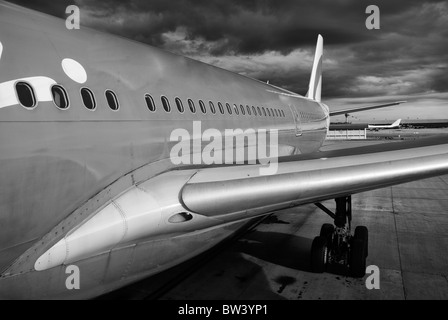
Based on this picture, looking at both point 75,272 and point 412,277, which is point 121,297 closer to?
point 75,272

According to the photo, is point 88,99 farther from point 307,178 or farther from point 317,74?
point 317,74

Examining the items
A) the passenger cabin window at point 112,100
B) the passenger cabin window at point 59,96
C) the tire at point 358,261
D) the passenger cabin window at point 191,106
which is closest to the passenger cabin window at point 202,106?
the passenger cabin window at point 191,106

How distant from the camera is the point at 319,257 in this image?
24.0ft

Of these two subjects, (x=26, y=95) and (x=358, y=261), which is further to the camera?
(x=358, y=261)

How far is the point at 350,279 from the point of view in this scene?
707 centimetres

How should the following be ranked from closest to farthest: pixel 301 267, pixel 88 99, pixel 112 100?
1. pixel 88 99
2. pixel 112 100
3. pixel 301 267

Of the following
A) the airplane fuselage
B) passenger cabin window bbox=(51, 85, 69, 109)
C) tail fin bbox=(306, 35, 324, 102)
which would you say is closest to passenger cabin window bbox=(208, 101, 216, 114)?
the airplane fuselage

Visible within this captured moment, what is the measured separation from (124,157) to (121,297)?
2877 millimetres

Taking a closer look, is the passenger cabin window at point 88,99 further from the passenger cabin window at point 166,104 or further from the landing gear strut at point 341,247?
the landing gear strut at point 341,247

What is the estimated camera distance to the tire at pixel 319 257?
730 centimetres

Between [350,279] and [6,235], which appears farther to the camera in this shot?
[350,279]

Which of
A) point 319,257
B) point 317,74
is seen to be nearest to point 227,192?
point 319,257

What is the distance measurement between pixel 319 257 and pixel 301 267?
47 cm

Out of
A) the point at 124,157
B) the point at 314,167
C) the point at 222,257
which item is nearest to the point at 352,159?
the point at 314,167
